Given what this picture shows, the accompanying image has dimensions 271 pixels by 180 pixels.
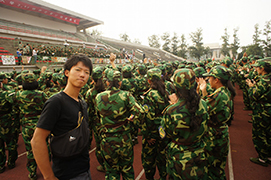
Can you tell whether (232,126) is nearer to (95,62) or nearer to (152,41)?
(95,62)

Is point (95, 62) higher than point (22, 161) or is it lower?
higher

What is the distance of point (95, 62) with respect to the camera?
18719 mm

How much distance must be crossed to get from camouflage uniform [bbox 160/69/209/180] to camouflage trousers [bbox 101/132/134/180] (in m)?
0.82

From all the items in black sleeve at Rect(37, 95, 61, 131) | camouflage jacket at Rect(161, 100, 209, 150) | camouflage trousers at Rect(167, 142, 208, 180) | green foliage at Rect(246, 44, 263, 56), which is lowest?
camouflage trousers at Rect(167, 142, 208, 180)

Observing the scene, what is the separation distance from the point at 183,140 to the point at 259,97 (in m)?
2.91

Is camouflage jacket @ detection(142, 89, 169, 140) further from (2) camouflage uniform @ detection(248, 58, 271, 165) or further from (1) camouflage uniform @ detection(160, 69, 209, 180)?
(2) camouflage uniform @ detection(248, 58, 271, 165)

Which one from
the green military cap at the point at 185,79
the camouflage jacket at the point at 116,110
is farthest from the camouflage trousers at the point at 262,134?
the camouflage jacket at the point at 116,110

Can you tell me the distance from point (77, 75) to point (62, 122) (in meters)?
0.52

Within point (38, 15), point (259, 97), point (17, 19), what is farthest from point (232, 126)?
point (38, 15)

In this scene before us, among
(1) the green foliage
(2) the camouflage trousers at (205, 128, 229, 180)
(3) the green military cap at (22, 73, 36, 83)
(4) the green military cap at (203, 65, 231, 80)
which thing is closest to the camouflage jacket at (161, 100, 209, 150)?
(2) the camouflage trousers at (205, 128, 229, 180)

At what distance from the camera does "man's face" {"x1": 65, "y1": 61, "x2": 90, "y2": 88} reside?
163 cm

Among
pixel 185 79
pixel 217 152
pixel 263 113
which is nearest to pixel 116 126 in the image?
pixel 185 79

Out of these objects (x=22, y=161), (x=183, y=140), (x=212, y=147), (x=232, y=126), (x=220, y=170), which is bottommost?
(x=22, y=161)

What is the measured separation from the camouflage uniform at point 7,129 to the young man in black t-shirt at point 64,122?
3125mm
